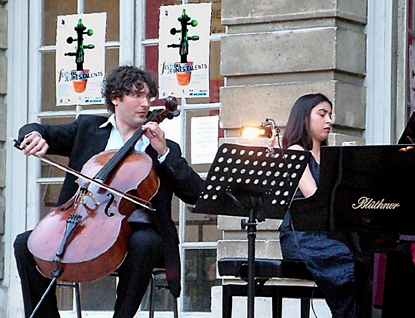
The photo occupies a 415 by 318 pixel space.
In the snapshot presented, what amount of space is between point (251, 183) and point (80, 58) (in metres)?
2.91

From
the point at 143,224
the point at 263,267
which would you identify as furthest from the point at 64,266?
the point at 263,267

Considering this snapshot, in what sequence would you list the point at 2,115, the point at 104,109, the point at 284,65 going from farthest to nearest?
the point at 2,115
the point at 104,109
the point at 284,65

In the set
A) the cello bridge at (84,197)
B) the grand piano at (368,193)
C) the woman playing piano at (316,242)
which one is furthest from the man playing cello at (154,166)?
the grand piano at (368,193)

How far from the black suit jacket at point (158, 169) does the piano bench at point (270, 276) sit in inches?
10.6

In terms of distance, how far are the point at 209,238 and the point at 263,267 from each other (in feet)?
5.66

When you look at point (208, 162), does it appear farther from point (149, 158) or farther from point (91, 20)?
point (149, 158)

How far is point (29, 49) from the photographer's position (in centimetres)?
765

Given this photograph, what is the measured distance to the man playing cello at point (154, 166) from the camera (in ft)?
16.6

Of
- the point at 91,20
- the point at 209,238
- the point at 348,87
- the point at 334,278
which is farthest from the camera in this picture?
the point at 91,20

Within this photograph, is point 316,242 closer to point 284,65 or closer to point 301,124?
point 301,124

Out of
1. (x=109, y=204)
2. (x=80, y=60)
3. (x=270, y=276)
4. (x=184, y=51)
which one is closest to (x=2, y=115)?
(x=80, y=60)

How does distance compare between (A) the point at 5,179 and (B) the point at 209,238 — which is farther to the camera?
(A) the point at 5,179

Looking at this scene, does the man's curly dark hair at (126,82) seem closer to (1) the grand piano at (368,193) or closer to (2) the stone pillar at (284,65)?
(2) the stone pillar at (284,65)

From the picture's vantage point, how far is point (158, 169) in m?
5.35
